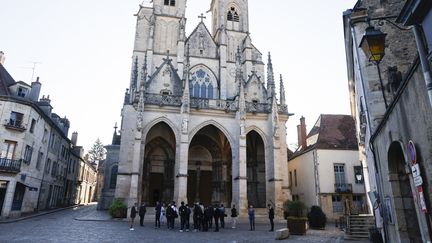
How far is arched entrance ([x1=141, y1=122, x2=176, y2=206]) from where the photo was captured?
82.4ft

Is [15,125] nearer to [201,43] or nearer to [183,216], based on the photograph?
[183,216]

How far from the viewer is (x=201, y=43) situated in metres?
29.5

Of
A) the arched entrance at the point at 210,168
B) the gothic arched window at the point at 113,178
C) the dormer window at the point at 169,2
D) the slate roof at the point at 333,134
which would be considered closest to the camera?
the slate roof at the point at 333,134

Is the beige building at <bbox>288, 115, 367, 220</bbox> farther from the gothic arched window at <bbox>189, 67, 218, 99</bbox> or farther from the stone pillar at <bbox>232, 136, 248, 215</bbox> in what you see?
the gothic arched window at <bbox>189, 67, 218, 99</bbox>

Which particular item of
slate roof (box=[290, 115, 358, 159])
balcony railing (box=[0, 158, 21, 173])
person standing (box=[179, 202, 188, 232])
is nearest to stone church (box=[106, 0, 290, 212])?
slate roof (box=[290, 115, 358, 159])

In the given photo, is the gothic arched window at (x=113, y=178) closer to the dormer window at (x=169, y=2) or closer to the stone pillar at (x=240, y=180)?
the stone pillar at (x=240, y=180)

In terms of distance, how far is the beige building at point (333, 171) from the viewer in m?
22.8

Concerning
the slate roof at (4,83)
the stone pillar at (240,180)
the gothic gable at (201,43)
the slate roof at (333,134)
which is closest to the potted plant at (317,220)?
the stone pillar at (240,180)

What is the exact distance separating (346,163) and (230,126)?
9.53 meters

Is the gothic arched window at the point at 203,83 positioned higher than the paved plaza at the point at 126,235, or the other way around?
the gothic arched window at the point at 203,83

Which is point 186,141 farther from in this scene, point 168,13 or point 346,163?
point 168,13

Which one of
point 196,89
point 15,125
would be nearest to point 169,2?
point 196,89

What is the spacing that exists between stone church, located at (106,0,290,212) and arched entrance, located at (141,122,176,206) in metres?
0.08

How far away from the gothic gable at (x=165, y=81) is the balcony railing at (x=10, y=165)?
10.6m
